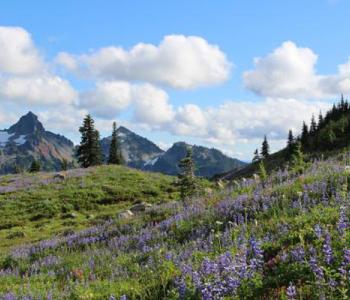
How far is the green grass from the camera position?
33.6 meters

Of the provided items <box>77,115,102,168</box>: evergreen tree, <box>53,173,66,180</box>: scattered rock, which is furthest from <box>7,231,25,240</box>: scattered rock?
<box>77,115,102,168</box>: evergreen tree

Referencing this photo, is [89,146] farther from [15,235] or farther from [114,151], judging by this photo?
[15,235]

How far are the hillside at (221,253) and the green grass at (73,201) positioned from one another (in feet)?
55.7

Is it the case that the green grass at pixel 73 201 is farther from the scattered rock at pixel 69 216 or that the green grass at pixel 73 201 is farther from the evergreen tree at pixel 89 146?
the evergreen tree at pixel 89 146

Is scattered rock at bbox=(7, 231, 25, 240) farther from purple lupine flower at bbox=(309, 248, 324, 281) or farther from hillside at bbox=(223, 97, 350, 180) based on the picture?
purple lupine flower at bbox=(309, 248, 324, 281)

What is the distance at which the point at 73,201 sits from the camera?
40.7 m

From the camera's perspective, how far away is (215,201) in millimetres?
14969

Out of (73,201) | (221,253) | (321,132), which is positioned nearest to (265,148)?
(321,132)

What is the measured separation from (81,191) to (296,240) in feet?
118

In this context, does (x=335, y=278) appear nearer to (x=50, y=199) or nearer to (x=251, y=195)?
(x=251, y=195)

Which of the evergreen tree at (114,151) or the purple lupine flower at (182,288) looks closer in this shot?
the purple lupine flower at (182,288)

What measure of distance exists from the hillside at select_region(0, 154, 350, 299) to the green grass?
17.0 m

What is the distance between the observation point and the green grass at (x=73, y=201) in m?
33.6

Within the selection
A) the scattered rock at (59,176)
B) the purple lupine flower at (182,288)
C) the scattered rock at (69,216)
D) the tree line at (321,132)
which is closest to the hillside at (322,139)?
the tree line at (321,132)
